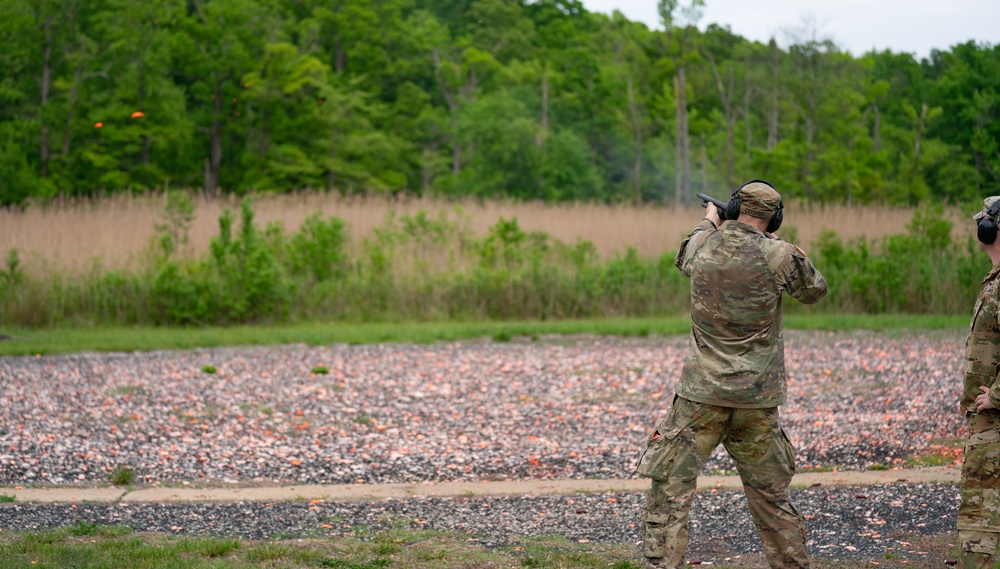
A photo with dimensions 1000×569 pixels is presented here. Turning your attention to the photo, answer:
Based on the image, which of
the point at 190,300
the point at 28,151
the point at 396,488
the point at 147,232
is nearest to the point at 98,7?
the point at 28,151

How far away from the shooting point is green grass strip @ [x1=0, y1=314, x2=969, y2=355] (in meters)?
12.5

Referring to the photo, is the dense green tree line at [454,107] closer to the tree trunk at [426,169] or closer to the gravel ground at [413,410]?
the tree trunk at [426,169]

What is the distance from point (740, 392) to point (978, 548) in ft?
3.78

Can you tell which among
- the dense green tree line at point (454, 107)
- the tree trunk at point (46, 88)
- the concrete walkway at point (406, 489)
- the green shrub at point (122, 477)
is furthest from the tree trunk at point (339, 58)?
the concrete walkway at point (406, 489)

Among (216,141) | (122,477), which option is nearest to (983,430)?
(122,477)

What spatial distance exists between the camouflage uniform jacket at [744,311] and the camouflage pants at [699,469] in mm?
96

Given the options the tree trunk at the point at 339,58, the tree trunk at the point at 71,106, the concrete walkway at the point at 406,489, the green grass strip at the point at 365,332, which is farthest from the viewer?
the tree trunk at the point at 339,58

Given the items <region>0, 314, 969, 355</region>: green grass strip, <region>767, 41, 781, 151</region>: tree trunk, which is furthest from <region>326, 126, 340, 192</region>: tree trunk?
<region>0, 314, 969, 355</region>: green grass strip

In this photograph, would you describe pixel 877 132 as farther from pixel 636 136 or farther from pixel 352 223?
pixel 352 223

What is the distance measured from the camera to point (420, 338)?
43.5ft

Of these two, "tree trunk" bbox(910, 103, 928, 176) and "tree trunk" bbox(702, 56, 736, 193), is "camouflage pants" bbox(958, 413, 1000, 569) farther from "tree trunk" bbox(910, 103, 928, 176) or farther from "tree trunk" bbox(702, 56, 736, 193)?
"tree trunk" bbox(702, 56, 736, 193)

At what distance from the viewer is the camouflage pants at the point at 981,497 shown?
4051 millimetres

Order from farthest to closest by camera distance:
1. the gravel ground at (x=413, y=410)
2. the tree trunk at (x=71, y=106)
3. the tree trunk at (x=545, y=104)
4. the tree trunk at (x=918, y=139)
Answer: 1. the tree trunk at (x=545, y=104)
2. the tree trunk at (x=71, y=106)
3. the tree trunk at (x=918, y=139)
4. the gravel ground at (x=413, y=410)

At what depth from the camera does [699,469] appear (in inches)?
165
